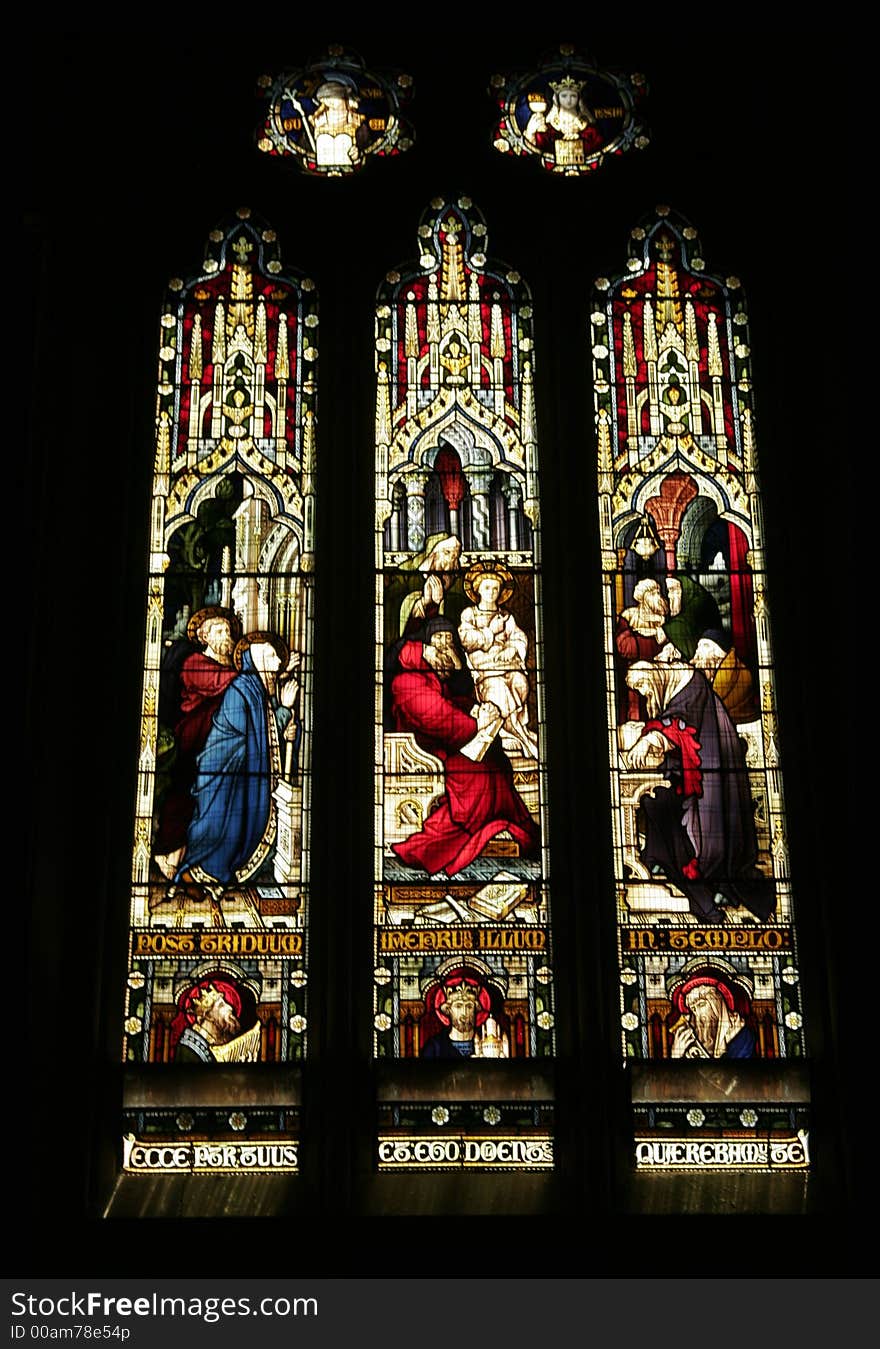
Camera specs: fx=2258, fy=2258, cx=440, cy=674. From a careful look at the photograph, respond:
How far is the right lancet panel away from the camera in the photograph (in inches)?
313

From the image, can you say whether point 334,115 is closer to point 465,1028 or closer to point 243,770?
point 243,770

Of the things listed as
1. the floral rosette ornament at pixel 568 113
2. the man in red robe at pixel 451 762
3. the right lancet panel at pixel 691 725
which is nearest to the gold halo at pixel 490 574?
the man in red robe at pixel 451 762

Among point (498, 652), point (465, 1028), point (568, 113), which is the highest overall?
point (568, 113)

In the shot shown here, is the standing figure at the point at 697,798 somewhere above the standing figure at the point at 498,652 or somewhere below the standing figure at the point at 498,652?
below

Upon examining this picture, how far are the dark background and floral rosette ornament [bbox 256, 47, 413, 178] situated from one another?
0.27 feet

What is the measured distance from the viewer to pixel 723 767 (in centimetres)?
845

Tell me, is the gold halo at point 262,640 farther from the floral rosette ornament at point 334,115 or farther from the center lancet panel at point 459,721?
the floral rosette ornament at point 334,115

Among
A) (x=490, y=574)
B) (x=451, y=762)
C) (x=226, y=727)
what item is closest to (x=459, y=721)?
(x=451, y=762)

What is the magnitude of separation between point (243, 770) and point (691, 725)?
5.55 ft

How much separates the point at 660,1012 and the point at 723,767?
992 millimetres

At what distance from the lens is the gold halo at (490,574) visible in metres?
8.73

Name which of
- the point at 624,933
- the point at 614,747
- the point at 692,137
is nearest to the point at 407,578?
the point at 614,747

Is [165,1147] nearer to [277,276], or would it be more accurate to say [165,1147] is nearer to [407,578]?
[407,578]

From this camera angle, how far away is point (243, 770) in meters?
8.43
